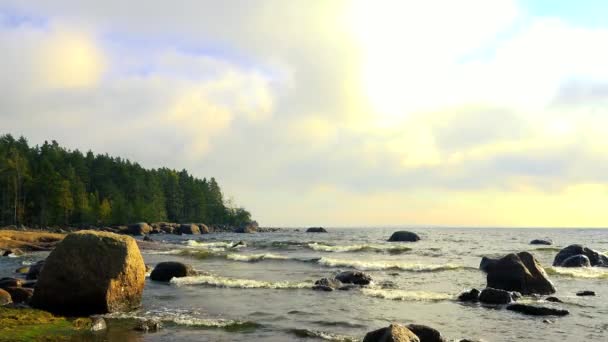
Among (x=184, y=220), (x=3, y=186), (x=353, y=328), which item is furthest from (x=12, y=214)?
(x=353, y=328)

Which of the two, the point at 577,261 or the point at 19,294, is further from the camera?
the point at 577,261

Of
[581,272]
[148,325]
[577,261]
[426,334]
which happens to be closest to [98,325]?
[148,325]

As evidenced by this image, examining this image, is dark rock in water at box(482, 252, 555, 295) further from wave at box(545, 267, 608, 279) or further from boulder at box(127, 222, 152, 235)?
boulder at box(127, 222, 152, 235)

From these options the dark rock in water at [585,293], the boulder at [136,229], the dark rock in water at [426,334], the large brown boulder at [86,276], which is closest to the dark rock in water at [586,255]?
the dark rock in water at [585,293]

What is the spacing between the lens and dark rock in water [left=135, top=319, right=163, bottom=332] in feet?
42.6

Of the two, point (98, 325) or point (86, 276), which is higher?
point (86, 276)

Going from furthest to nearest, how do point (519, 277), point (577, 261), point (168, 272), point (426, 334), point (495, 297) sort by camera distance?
1. point (577, 261)
2. point (168, 272)
3. point (519, 277)
4. point (495, 297)
5. point (426, 334)

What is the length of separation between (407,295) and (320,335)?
8101mm

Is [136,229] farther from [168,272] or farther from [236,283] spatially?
[236,283]

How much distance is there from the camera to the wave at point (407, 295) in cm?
1977

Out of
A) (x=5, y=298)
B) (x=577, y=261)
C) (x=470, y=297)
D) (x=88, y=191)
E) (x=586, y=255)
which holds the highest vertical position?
(x=88, y=191)

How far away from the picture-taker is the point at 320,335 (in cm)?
1316

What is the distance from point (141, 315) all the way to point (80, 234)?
329cm

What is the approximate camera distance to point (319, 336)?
13070 millimetres
